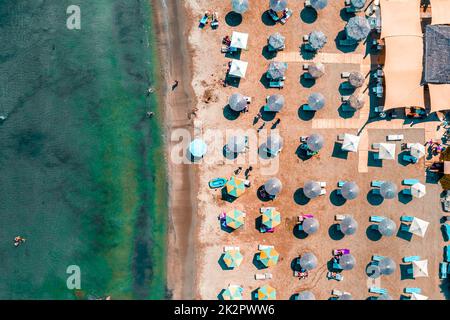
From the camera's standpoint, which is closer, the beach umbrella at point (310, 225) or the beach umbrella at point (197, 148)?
the beach umbrella at point (310, 225)

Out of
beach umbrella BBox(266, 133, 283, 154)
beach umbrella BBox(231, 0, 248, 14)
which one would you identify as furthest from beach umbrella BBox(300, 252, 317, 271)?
beach umbrella BBox(231, 0, 248, 14)

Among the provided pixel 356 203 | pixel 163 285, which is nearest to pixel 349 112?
pixel 356 203

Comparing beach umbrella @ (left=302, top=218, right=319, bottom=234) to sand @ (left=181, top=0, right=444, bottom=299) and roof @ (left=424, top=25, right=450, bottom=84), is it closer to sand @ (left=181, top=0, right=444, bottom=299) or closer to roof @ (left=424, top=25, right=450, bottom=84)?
sand @ (left=181, top=0, right=444, bottom=299)

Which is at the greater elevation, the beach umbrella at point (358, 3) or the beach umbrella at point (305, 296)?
the beach umbrella at point (358, 3)

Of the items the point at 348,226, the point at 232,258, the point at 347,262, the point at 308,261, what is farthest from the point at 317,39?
the point at 232,258

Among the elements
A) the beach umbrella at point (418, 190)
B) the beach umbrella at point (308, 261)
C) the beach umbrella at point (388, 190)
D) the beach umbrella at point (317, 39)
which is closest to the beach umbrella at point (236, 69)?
the beach umbrella at point (317, 39)

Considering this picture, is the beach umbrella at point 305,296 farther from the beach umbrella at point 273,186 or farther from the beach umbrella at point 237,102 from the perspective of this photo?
the beach umbrella at point 237,102

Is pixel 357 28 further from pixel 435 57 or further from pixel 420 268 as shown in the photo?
pixel 420 268
